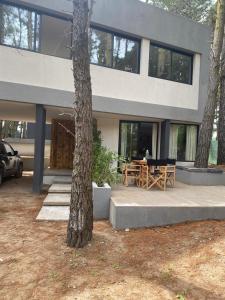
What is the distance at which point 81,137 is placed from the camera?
560 centimetres

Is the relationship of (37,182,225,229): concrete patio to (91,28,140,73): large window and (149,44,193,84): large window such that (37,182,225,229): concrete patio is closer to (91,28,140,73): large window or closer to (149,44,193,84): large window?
(91,28,140,73): large window

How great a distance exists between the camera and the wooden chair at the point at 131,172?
34.2 feet

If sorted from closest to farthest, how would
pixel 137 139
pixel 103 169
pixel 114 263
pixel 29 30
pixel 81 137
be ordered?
pixel 114 263
pixel 81 137
pixel 103 169
pixel 29 30
pixel 137 139

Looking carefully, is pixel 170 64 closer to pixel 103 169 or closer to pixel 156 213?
pixel 103 169

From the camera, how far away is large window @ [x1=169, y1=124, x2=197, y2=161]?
1508cm

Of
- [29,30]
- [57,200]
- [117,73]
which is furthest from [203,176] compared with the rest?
[29,30]

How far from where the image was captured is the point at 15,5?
33.7ft

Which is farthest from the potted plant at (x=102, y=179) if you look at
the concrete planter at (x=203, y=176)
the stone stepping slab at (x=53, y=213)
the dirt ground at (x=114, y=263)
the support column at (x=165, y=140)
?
the support column at (x=165, y=140)

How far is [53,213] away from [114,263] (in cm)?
322

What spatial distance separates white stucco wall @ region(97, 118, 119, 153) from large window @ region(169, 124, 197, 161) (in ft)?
9.01

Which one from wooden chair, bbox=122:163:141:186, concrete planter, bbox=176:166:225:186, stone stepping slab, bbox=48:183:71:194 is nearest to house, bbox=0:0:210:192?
stone stepping slab, bbox=48:183:71:194

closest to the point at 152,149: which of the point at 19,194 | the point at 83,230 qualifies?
the point at 19,194

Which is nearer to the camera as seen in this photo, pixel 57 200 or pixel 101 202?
pixel 101 202

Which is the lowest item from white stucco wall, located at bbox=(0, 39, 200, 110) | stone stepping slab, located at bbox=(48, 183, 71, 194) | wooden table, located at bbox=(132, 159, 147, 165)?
stone stepping slab, located at bbox=(48, 183, 71, 194)
